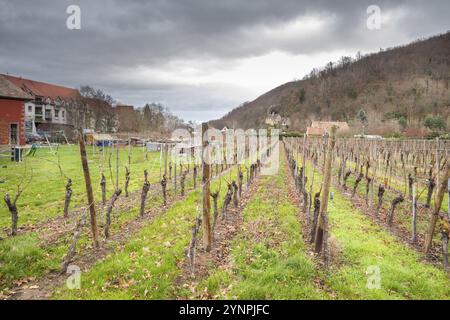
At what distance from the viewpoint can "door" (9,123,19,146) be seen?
31.8m

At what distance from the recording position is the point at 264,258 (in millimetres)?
7289

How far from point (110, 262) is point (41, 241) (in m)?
2.67

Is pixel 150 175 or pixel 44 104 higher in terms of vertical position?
pixel 44 104

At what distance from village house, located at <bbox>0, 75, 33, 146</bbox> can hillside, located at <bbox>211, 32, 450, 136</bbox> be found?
7431 cm

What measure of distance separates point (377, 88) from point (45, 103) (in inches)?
4827

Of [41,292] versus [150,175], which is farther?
[150,175]

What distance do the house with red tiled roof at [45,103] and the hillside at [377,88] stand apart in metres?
46.7

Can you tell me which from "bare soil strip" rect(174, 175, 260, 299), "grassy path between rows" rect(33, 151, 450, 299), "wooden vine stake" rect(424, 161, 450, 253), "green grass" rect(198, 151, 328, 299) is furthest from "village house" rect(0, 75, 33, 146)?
"wooden vine stake" rect(424, 161, 450, 253)

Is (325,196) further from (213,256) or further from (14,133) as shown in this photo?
(14,133)

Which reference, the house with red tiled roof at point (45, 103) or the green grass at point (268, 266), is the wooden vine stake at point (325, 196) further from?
the house with red tiled roof at point (45, 103)

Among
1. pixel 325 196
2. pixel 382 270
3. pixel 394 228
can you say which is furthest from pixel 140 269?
pixel 394 228
